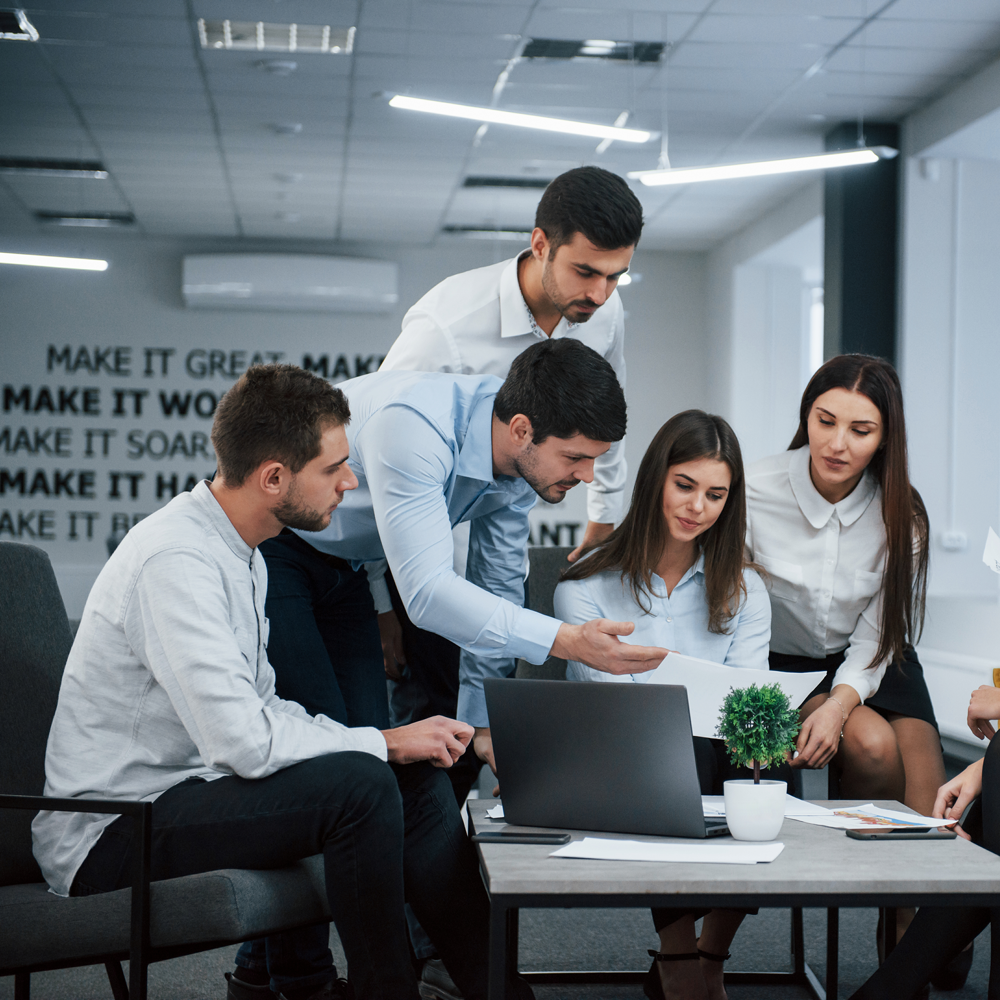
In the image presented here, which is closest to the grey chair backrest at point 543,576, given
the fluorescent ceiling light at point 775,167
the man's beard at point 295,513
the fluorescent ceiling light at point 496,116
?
the man's beard at point 295,513

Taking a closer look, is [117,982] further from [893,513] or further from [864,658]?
[893,513]

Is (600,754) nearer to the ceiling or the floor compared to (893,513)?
nearer to the floor

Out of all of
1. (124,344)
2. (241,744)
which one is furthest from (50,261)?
(241,744)

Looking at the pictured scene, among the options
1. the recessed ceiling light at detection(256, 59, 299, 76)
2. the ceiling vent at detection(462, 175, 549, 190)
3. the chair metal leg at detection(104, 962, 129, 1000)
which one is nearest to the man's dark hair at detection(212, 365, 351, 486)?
the chair metal leg at detection(104, 962, 129, 1000)

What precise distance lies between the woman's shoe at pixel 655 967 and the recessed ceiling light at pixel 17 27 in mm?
4731

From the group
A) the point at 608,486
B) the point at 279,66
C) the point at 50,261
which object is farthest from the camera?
the point at 50,261

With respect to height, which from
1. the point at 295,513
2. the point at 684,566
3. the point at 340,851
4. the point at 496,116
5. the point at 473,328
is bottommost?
the point at 340,851

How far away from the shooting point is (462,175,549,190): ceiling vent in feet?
24.2

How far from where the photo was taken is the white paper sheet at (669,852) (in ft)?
4.36

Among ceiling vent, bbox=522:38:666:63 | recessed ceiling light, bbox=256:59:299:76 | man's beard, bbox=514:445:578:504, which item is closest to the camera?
man's beard, bbox=514:445:578:504

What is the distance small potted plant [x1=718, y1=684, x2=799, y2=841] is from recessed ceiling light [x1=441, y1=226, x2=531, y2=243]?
7.44 m

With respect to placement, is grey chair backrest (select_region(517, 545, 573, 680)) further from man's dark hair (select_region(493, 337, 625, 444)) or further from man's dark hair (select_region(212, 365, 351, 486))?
man's dark hair (select_region(212, 365, 351, 486))

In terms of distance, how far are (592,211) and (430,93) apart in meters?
4.12

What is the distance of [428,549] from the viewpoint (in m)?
1.83
